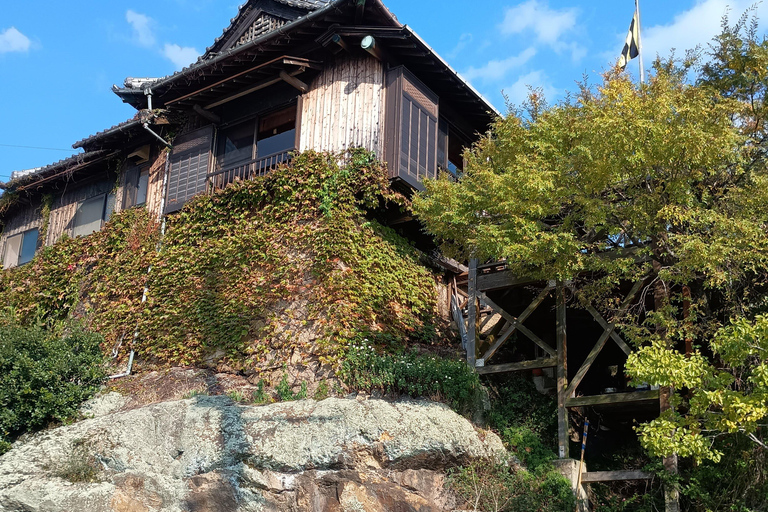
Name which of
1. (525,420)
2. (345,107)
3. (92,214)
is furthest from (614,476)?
(92,214)

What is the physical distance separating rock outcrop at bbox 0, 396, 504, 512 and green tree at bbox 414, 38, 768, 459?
3052mm

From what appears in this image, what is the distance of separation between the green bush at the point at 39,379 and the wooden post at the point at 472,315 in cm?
658

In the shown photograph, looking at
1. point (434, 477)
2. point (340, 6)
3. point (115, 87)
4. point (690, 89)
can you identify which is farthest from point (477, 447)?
point (115, 87)

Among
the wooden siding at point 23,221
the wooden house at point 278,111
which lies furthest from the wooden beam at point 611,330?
the wooden siding at point 23,221

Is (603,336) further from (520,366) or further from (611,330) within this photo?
(520,366)

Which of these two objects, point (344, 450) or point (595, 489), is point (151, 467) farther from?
point (595, 489)

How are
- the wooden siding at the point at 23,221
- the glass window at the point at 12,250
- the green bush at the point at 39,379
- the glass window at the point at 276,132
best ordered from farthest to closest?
1. the glass window at the point at 12,250
2. the wooden siding at the point at 23,221
3. the glass window at the point at 276,132
4. the green bush at the point at 39,379

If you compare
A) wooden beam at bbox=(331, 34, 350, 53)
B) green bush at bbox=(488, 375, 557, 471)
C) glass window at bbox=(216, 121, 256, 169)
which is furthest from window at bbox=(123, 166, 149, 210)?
green bush at bbox=(488, 375, 557, 471)

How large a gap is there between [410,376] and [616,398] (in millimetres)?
3236

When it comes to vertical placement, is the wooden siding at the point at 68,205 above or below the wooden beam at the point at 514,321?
above

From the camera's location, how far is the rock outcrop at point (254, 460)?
430 inches

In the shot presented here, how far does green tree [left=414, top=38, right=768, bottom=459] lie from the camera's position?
11.0 metres

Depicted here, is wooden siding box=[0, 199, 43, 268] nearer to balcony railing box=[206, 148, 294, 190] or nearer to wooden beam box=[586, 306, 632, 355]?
balcony railing box=[206, 148, 294, 190]

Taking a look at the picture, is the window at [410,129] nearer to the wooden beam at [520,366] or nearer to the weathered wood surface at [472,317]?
the weathered wood surface at [472,317]
